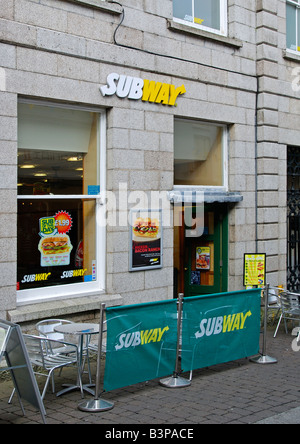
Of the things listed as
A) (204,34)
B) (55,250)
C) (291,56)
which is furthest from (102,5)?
(291,56)

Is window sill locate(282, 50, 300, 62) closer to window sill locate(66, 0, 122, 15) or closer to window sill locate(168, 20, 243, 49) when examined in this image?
window sill locate(168, 20, 243, 49)

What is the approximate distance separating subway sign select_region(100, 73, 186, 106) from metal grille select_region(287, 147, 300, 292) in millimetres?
3975

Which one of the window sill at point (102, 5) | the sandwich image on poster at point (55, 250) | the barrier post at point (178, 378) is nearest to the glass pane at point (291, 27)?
the window sill at point (102, 5)

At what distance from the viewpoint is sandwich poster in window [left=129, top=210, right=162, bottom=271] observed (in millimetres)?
9430

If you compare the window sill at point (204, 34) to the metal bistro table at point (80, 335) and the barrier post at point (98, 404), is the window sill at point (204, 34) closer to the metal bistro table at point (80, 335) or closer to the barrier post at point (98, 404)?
the metal bistro table at point (80, 335)

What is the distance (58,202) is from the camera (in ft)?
29.1

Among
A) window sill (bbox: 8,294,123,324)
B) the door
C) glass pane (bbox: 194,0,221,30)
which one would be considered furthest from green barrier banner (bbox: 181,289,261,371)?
glass pane (bbox: 194,0,221,30)

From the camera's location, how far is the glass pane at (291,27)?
1295 cm

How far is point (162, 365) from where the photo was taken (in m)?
7.02

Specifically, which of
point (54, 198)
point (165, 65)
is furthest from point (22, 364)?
point (165, 65)

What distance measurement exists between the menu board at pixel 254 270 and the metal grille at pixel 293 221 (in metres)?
1.61

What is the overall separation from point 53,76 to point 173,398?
198 inches

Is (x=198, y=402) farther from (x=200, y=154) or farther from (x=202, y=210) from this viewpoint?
(x=200, y=154)

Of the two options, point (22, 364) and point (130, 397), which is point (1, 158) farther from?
point (130, 397)
